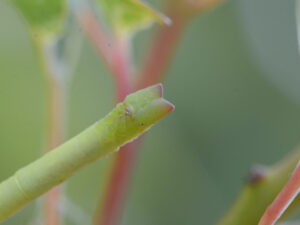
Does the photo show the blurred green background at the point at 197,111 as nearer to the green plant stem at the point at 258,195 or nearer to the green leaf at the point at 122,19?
the green leaf at the point at 122,19

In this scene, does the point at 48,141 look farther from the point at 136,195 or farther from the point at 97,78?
the point at 97,78

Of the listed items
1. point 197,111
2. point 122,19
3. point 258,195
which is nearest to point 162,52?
point 122,19

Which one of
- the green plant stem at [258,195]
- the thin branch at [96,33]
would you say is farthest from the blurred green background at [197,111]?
the green plant stem at [258,195]

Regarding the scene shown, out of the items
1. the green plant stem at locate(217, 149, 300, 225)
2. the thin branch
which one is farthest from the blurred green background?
the green plant stem at locate(217, 149, 300, 225)

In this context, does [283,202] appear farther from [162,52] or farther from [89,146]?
[162,52]

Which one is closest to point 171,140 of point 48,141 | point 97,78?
point 97,78
